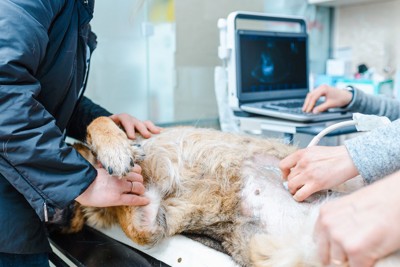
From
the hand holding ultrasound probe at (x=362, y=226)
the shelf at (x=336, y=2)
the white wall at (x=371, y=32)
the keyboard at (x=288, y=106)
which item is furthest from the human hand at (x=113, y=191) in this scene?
the white wall at (x=371, y=32)

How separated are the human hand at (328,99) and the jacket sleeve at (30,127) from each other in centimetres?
115

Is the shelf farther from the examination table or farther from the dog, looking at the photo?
the examination table

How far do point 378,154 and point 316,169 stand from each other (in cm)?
14

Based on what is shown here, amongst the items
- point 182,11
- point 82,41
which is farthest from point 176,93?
point 82,41

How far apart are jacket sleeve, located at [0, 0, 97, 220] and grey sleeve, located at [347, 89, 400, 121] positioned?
4.16 ft

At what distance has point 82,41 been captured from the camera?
41.9 inches

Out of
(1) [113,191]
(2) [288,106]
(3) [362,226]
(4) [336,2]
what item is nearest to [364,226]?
(3) [362,226]

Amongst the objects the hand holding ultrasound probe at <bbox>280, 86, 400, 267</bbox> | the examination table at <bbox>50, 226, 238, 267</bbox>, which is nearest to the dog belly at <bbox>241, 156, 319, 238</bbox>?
the examination table at <bbox>50, 226, 238, 267</bbox>

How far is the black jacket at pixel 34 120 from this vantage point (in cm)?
77

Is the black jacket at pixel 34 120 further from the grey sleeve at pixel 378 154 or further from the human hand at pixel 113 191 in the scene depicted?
the grey sleeve at pixel 378 154

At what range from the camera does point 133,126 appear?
1.22 metres

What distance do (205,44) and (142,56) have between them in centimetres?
43

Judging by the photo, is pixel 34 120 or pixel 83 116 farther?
pixel 83 116

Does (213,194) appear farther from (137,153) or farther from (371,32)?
(371,32)
